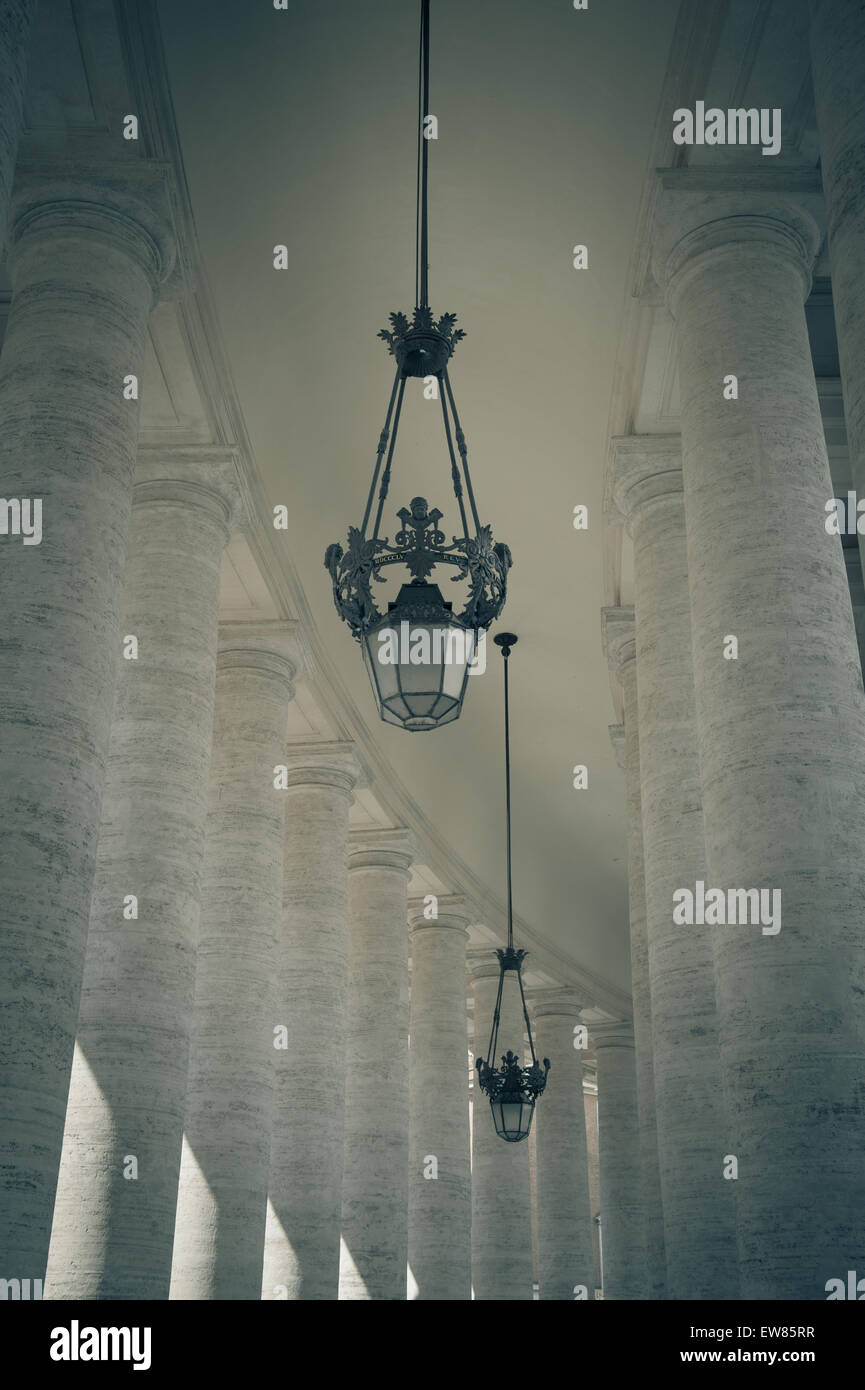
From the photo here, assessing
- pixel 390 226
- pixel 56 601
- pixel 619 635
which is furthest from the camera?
pixel 619 635

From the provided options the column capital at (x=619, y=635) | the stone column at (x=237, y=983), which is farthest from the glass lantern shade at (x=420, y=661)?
the column capital at (x=619, y=635)

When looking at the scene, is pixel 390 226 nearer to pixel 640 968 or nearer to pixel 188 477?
pixel 188 477

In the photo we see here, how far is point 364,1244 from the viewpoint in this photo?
29.2 metres

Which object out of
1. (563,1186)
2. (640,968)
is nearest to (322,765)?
(640,968)

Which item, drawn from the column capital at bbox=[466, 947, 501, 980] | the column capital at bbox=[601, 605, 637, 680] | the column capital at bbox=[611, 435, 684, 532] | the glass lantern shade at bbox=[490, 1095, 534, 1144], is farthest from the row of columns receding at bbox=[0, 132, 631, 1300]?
the column capital at bbox=[466, 947, 501, 980]

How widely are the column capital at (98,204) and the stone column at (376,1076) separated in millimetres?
20174

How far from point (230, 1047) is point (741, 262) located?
14286 millimetres

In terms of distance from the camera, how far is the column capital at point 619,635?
23.8 metres

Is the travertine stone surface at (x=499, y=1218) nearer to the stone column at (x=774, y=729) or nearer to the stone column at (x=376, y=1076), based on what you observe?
the stone column at (x=376, y=1076)

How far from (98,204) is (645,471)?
850cm

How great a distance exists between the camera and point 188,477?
1966cm

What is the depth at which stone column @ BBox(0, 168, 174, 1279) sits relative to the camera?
11344mm
